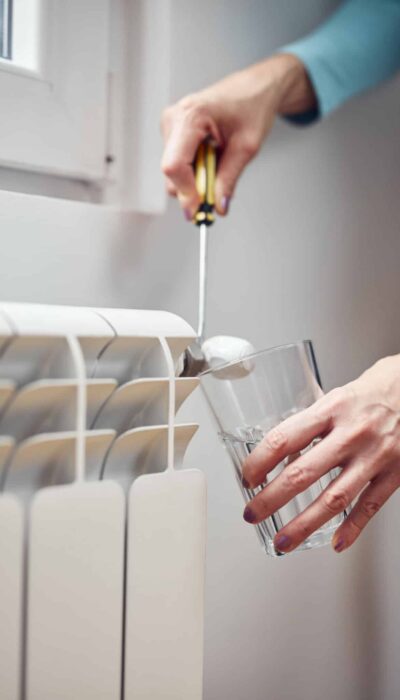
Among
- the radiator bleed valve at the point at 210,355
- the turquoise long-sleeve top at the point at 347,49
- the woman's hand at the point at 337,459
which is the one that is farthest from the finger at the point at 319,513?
the turquoise long-sleeve top at the point at 347,49

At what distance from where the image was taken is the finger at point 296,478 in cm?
A: 58

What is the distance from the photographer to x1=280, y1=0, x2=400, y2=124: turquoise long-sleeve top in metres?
0.89

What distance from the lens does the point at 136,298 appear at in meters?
0.77

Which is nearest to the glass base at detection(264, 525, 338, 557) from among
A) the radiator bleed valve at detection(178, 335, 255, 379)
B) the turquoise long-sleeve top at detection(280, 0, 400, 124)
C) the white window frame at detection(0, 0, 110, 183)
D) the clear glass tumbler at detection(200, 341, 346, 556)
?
the clear glass tumbler at detection(200, 341, 346, 556)

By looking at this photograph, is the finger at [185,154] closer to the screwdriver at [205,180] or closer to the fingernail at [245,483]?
the screwdriver at [205,180]

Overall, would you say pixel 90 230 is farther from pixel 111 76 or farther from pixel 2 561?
pixel 2 561

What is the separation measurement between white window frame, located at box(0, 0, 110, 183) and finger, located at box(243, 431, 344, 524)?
1.18 ft

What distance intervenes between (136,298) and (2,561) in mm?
353

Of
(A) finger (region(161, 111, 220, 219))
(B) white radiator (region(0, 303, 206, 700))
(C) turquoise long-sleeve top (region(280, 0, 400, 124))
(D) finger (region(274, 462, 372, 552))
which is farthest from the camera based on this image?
(C) turquoise long-sleeve top (region(280, 0, 400, 124))

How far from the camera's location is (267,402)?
24.5 inches

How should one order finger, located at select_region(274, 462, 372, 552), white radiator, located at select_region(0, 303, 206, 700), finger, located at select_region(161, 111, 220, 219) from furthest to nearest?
finger, located at select_region(161, 111, 220, 219) → finger, located at select_region(274, 462, 372, 552) → white radiator, located at select_region(0, 303, 206, 700)

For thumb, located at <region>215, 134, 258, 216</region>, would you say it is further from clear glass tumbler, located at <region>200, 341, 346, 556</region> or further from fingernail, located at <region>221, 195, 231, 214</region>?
clear glass tumbler, located at <region>200, 341, 346, 556</region>

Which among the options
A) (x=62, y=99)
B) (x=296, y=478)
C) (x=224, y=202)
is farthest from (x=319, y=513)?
(x=62, y=99)

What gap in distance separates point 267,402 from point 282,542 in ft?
0.36
